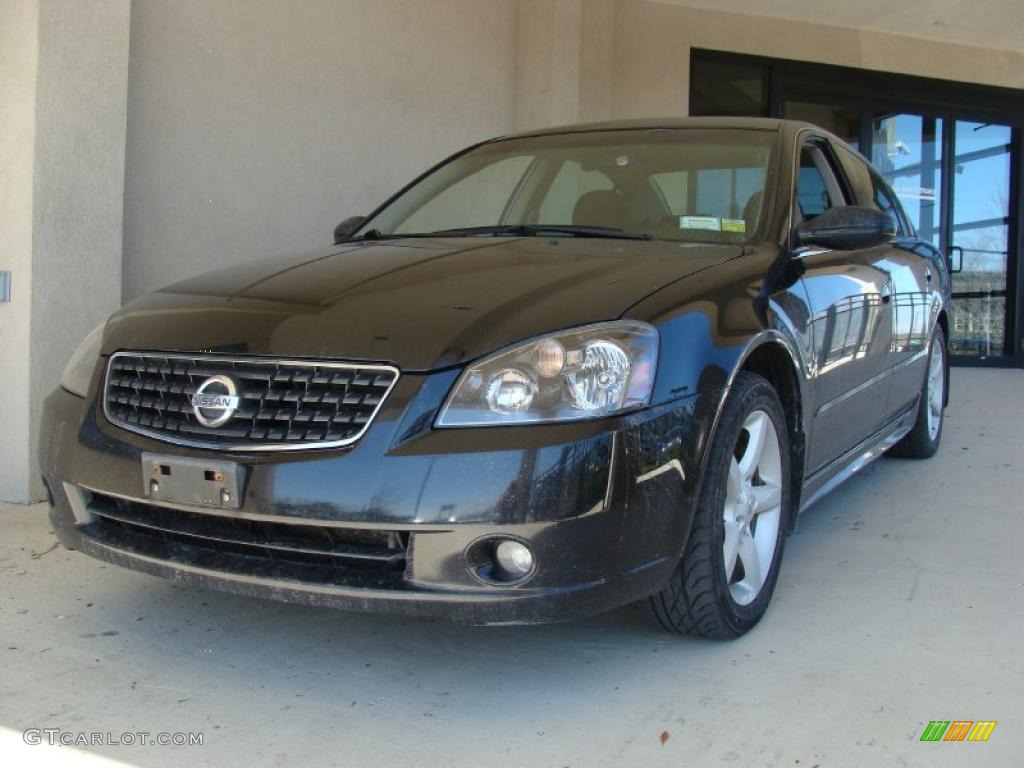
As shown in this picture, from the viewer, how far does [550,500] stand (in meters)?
1.98

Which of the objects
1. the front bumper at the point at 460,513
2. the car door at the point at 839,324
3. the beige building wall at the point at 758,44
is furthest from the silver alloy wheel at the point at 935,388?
the beige building wall at the point at 758,44

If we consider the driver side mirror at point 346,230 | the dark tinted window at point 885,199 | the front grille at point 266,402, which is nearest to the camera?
the front grille at point 266,402

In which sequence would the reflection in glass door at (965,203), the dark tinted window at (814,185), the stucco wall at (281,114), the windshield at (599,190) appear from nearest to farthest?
the windshield at (599,190)
the dark tinted window at (814,185)
the stucco wall at (281,114)
the reflection in glass door at (965,203)

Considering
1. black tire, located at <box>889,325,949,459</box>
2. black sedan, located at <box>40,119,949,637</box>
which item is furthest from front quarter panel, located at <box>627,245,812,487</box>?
black tire, located at <box>889,325,949,459</box>

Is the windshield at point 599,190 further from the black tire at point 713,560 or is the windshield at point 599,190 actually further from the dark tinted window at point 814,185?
the black tire at point 713,560

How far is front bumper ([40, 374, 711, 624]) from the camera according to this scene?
1.98 metres

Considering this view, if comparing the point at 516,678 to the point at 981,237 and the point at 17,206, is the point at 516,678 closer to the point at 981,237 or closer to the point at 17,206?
the point at 17,206

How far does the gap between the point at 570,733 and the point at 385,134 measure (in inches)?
174

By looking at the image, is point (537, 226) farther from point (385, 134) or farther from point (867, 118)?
point (867, 118)

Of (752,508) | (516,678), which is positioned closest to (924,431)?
(752,508)

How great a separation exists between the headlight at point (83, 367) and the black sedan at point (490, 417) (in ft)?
0.04

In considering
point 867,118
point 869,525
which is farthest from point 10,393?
point 867,118

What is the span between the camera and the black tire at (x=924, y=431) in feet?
15.5

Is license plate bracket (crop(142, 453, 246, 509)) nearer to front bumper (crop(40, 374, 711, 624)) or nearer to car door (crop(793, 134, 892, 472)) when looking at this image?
front bumper (crop(40, 374, 711, 624))
